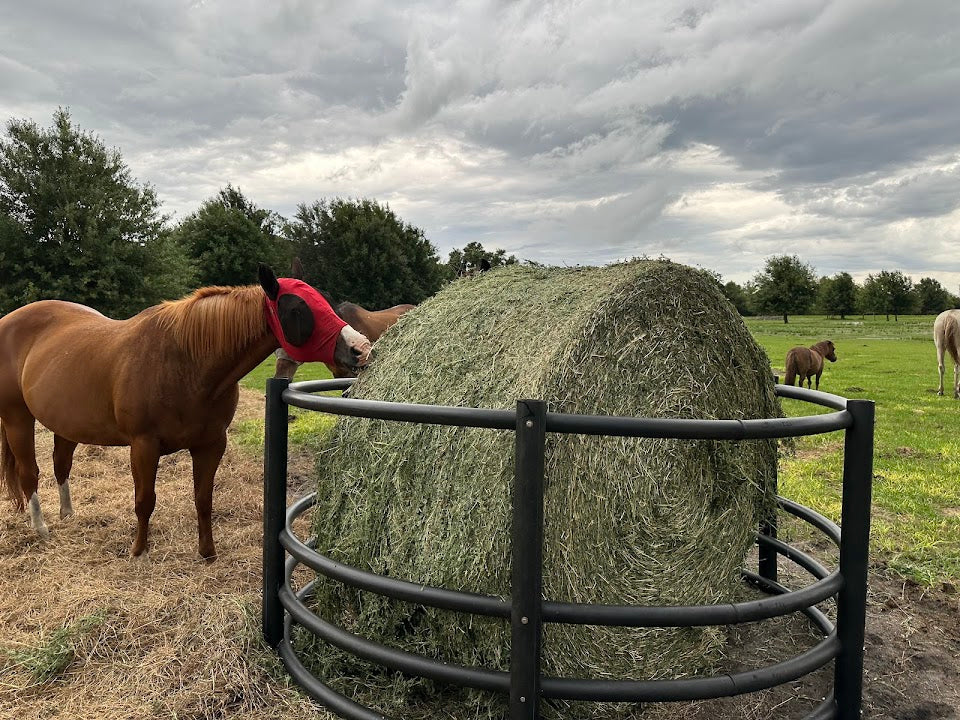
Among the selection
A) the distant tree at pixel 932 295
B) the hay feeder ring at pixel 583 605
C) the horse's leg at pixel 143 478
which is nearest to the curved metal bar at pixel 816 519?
the hay feeder ring at pixel 583 605

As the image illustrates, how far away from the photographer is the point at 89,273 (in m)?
17.7

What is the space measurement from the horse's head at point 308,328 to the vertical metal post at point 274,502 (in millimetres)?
991

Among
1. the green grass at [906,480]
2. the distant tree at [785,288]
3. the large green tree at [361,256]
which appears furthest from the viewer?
the distant tree at [785,288]

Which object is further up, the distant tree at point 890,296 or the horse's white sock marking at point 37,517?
the distant tree at point 890,296

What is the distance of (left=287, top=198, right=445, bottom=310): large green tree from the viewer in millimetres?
36625

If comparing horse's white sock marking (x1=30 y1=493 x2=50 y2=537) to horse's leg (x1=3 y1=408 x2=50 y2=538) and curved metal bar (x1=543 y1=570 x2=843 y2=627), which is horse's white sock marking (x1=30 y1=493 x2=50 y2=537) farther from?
curved metal bar (x1=543 y1=570 x2=843 y2=627)

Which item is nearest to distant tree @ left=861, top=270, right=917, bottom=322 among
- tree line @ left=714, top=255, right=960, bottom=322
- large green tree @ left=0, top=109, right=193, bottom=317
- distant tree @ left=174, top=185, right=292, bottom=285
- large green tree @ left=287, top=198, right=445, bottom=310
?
tree line @ left=714, top=255, right=960, bottom=322

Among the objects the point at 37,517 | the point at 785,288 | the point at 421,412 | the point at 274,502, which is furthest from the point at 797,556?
the point at 785,288

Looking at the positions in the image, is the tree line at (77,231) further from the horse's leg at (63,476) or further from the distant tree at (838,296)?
the distant tree at (838,296)

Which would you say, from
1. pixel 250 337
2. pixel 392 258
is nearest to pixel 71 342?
pixel 250 337

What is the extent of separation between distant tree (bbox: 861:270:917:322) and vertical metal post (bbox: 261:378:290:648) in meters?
89.6

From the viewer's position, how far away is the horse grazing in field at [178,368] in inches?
133

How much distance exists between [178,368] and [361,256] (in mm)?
34162

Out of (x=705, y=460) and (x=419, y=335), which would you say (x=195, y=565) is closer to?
(x=419, y=335)
